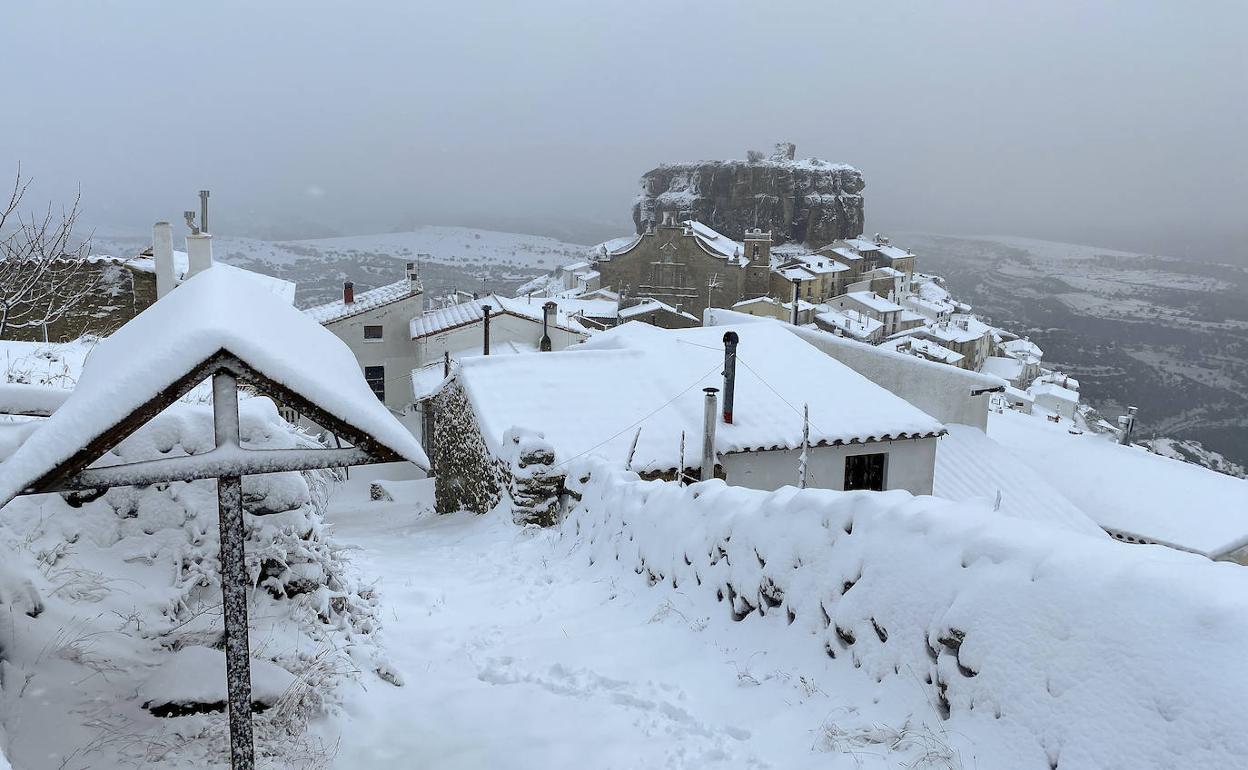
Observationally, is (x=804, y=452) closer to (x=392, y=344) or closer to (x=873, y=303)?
(x=392, y=344)

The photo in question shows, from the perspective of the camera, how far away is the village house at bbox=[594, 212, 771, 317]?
70250mm

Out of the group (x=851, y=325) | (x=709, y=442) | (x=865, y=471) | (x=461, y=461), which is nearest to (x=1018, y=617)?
(x=709, y=442)

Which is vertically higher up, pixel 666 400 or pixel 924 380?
pixel 666 400

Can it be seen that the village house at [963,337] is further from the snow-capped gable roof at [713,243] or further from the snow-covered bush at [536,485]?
the snow-covered bush at [536,485]

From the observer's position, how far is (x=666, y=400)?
1416cm

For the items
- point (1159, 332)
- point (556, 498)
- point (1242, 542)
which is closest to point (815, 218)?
point (1159, 332)

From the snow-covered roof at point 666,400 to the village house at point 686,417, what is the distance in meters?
0.02

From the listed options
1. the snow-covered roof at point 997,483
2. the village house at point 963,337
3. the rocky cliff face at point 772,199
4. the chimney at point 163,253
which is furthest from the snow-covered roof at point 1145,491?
the rocky cliff face at point 772,199

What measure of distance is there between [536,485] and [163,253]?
50.9ft

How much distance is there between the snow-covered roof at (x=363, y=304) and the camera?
29.7 metres

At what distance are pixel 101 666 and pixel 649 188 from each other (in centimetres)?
11348

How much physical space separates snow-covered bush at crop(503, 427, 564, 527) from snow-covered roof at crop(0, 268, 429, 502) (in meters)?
5.37

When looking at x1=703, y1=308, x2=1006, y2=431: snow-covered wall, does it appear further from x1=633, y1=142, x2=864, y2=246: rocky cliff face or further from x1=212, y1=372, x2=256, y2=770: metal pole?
x1=633, y1=142, x2=864, y2=246: rocky cliff face

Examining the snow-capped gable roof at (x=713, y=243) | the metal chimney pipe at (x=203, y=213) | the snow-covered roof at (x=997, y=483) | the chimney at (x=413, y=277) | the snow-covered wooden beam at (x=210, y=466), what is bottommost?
the snow-covered roof at (x=997, y=483)
